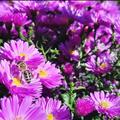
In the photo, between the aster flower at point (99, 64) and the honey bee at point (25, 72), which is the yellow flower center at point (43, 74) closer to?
the honey bee at point (25, 72)

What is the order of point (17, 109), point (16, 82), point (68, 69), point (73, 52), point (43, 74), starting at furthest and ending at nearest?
point (73, 52) → point (68, 69) → point (43, 74) → point (16, 82) → point (17, 109)

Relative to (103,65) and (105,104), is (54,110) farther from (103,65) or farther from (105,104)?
(103,65)

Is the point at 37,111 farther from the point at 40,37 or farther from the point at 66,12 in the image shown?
the point at 66,12

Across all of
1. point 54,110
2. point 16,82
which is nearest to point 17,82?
point 16,82

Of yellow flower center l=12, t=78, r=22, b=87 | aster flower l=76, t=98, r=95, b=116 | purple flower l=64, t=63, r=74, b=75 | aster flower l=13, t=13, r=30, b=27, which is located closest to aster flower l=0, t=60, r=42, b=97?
yellow flower center l=12, t=78, r=22, b=87

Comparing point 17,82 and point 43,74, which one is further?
point 43,74

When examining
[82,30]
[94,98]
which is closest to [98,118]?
[94,98]

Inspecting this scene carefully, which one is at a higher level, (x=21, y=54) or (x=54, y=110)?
(x=21, y=54)
